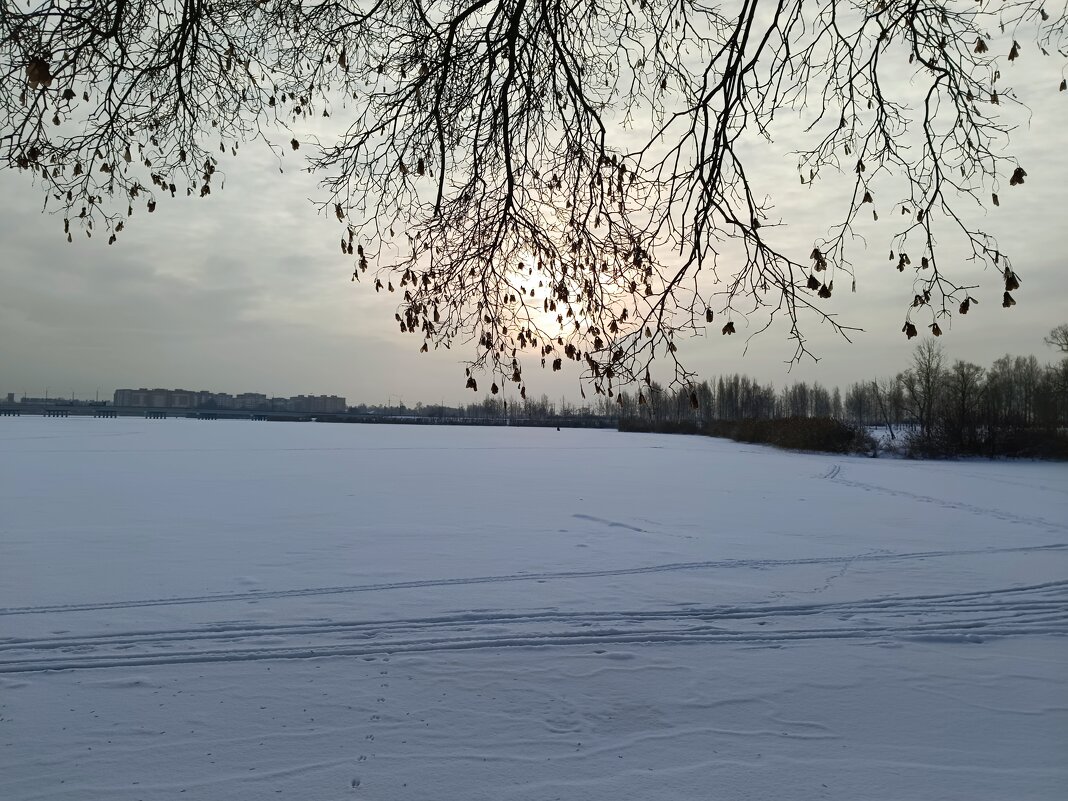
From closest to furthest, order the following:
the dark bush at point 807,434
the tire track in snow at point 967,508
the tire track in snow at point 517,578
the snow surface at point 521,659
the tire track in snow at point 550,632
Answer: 1. the snow surface at point 521,659
2. the tire track in snow at point 550,632
3. the tire track in snow at point 517,578
4. the tire track in snow at point 967,508
5. the dark bush at point 807,434

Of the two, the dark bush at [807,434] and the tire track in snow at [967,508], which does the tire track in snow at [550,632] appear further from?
the dark bush at [807,434]

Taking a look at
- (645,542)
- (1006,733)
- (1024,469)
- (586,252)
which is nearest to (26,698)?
(586,252)

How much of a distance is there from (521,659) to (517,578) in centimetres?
264

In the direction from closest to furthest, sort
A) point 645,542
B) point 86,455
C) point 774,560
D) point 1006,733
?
point 1006,733
point 774,560
point 645,542
point 86,455

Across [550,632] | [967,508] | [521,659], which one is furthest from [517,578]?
[967,508]

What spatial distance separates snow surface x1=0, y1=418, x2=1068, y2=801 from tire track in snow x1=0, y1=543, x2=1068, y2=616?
5 cm

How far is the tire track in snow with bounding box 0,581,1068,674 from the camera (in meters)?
5.37

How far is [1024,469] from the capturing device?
30453mm

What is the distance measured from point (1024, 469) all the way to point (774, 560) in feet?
90.7

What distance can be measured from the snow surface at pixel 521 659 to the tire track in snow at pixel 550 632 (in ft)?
0.11

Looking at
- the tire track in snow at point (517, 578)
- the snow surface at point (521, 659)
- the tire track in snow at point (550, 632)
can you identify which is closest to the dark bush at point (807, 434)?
the snow surface at point (521, 659)

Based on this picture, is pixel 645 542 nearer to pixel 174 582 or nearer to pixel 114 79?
pixel 174 582

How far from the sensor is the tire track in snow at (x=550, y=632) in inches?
211

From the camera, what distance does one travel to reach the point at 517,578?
8.01 m
